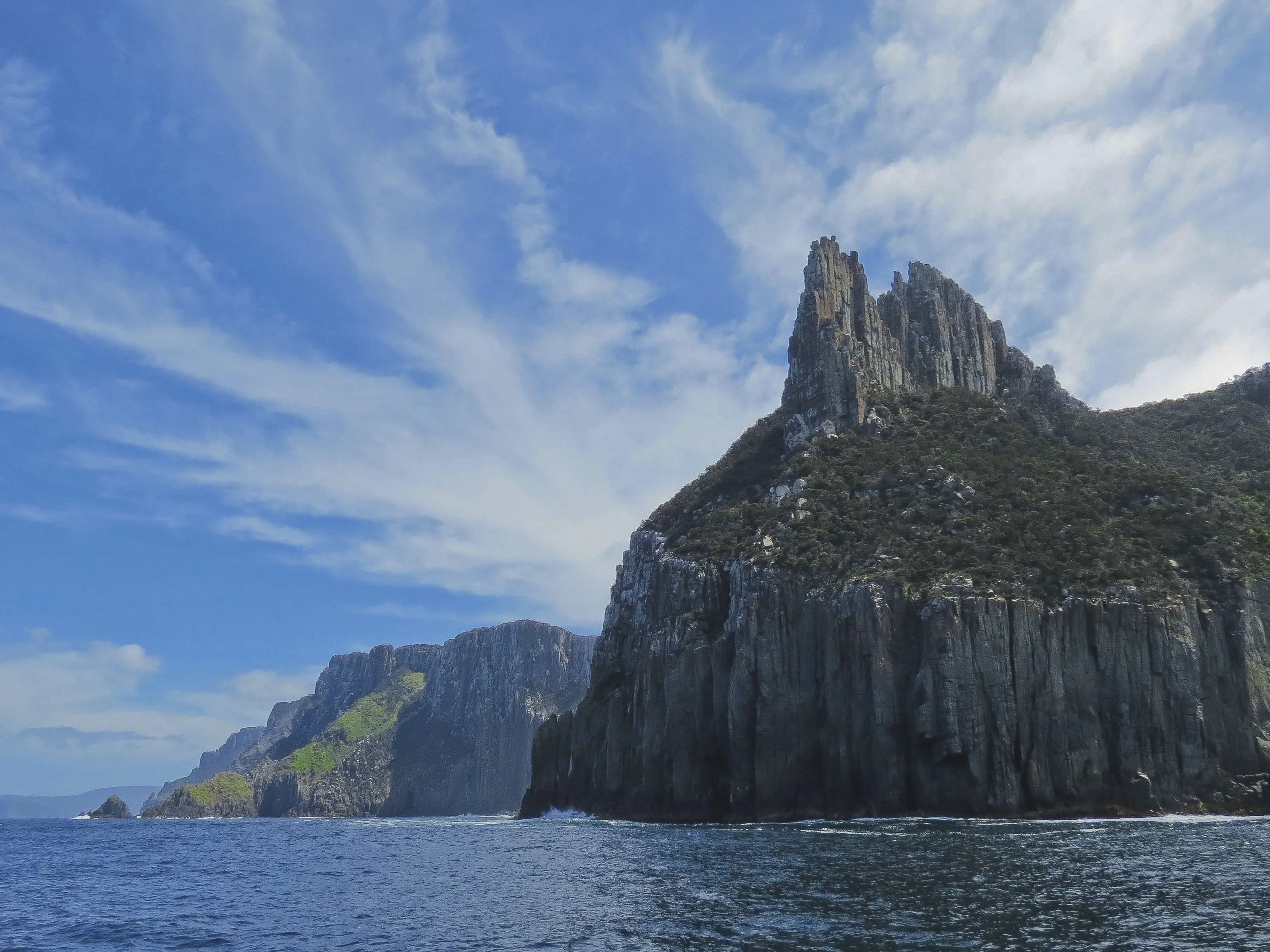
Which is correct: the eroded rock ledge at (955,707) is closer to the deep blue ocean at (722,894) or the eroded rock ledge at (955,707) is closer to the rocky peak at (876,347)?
the deep blue ocean at (722,894)

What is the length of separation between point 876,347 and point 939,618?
214 feet

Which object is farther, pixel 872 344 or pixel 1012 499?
pixel 872 344

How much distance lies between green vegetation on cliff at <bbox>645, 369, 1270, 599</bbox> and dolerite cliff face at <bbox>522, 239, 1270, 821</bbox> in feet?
1.13

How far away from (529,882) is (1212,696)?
54479mm

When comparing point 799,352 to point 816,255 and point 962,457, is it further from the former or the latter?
point 962,457

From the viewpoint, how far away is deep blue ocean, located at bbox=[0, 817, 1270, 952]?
3144 cm

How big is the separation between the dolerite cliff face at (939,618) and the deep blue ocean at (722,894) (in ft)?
29.2

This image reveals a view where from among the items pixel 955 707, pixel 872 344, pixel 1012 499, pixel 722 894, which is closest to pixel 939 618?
pixel 955 707

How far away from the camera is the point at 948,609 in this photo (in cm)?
7856

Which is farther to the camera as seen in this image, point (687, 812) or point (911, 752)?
point (687, 812)

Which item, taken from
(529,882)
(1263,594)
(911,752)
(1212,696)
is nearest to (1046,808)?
(911,752)

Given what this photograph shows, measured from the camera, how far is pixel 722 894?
4041 centimetres

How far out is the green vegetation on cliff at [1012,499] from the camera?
83.5m

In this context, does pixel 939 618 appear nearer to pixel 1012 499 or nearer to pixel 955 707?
pixel 955 707
